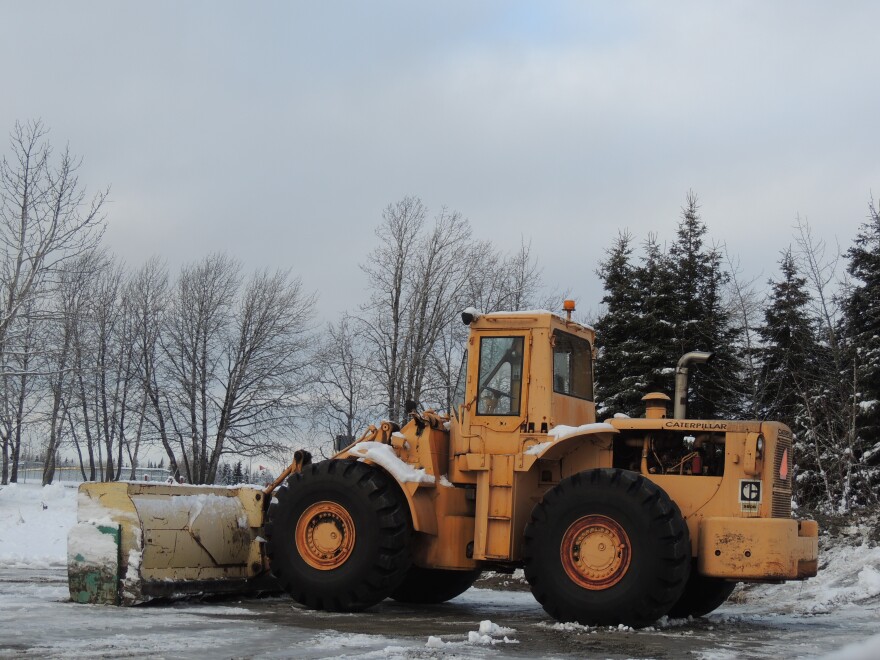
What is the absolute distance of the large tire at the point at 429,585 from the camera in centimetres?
1175

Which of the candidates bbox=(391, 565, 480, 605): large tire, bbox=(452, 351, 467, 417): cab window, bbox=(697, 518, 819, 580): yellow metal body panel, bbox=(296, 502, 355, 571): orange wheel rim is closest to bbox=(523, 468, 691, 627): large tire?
bbox=(697, 518, 819, 580): yellow metal body panel

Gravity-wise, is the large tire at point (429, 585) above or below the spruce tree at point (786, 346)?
below

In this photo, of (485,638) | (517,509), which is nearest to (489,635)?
(485,638)

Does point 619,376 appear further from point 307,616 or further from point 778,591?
point 307,616

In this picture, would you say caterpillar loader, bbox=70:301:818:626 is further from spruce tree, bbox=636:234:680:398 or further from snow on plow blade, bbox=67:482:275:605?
spruce tree, bbox=636:234:680:398

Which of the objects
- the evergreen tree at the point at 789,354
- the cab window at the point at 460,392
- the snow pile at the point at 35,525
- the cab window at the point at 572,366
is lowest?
the snow pile at the point at 35,525

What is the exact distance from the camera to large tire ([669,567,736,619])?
10523mm

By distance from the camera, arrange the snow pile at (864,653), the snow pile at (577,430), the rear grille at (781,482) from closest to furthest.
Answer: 1. the snow pile at (864,653)
2. the rear grille at (781,482)
3. the snow pile at (577,430)

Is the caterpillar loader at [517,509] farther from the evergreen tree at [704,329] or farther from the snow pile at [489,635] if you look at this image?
the evergreen tree at [704,329]

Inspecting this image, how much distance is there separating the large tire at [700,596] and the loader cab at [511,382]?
6.77ft

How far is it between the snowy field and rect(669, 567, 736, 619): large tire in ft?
0.55

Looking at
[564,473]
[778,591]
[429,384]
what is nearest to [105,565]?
[564,473]

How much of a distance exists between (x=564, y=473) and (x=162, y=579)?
13.7ft

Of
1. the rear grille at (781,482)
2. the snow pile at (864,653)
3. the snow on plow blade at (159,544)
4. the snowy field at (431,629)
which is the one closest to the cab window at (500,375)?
the snowy field at (431,629)
